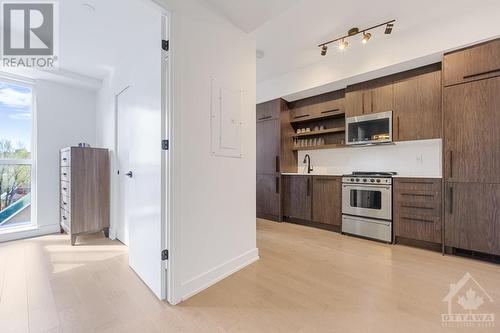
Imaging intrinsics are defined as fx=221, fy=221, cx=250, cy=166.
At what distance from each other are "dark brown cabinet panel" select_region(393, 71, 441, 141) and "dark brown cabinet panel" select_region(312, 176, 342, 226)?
3.58 feet

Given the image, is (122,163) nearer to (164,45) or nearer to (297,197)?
(164,45)

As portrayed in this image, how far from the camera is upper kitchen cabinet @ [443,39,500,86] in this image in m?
2.28

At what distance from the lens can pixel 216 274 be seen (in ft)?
6.45

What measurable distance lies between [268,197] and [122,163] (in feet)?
8.36

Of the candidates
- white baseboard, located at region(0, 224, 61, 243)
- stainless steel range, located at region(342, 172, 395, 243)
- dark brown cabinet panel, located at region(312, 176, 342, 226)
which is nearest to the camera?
stainless steel range, located at region(342, 172, 395, 243)

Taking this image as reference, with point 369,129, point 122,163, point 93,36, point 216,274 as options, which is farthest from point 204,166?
point 369,129

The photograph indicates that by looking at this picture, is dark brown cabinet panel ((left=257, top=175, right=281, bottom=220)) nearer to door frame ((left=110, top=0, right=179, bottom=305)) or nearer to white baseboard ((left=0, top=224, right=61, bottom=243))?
door frame ((left=110, top=0, right=179, bottom=305))

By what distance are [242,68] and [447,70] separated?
2.36m

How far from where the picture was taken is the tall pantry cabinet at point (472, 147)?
89.8 inches

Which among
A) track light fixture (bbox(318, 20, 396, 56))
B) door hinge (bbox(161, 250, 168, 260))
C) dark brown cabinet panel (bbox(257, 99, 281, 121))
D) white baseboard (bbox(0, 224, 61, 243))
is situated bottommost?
white baseboard (bbox(0, 224, 61, 243))

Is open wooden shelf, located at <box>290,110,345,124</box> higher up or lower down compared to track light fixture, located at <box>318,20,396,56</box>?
lower down

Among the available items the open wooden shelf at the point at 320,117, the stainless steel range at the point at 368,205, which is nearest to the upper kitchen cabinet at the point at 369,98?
the open wooden shelf at the point at 320,117

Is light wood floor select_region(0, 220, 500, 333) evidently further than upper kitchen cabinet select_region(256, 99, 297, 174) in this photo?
No

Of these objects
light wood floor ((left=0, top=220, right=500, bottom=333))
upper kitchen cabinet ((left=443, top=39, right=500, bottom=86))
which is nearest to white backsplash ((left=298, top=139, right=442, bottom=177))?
upper kitchen cabinet ((left=443, top=39, right=500, bottom=86))
